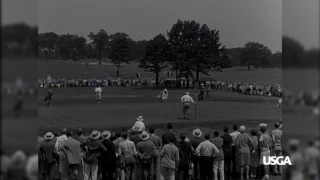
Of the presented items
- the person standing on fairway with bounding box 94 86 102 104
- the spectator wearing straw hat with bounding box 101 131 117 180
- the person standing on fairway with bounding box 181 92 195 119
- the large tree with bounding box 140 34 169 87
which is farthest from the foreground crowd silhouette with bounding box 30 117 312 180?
the large tree with bounding box 140 34 169 87

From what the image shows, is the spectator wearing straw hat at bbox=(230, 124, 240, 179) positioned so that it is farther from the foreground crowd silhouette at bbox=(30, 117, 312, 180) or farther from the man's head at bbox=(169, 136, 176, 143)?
the man's head at bbox=(169, 136, 176, 143)

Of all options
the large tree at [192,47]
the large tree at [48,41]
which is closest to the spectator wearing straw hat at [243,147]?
the large tree at [192,47]

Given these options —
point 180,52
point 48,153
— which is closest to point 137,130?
point 48,153

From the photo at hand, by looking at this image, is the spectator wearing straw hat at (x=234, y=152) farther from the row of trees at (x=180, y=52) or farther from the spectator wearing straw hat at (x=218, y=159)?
the row of trees at (x=180, y=52)

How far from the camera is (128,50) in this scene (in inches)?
616

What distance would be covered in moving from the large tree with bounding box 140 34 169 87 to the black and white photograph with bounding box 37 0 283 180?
0.04m

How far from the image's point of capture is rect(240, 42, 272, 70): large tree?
53.0ft

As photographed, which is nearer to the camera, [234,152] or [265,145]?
[234,152]

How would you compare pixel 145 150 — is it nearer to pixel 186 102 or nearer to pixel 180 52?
pixel 186 102

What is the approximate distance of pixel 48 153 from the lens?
388 inches

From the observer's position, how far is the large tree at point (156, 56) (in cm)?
1591

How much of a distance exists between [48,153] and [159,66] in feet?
23.8

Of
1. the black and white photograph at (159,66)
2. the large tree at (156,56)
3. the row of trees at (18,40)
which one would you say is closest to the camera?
the row of trees at (18,40)

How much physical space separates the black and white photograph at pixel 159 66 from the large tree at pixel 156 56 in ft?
0.13
